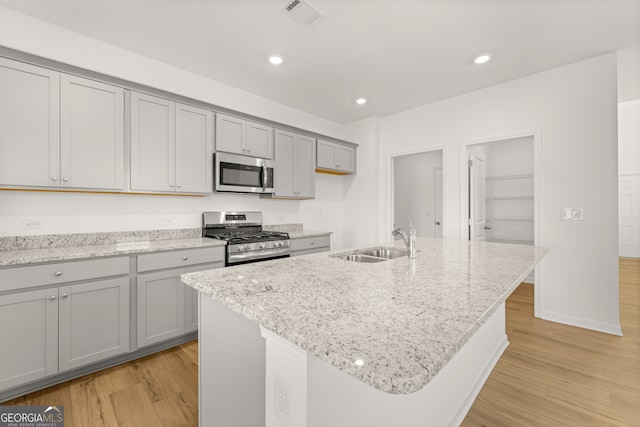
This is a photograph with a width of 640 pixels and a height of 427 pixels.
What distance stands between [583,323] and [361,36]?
3.62m

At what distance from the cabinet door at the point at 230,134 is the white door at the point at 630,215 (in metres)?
7.31

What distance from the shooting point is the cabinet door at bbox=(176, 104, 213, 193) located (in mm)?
2785

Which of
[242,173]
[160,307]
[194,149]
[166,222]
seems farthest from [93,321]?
[242,173]

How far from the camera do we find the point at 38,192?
2.26m

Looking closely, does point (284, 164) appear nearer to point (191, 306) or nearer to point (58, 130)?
point (191, 306)

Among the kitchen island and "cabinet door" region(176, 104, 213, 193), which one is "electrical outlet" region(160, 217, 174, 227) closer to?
"cabinet door" region(176, 104, 213, 193)

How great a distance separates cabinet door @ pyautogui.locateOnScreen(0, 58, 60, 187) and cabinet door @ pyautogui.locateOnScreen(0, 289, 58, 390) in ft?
2.76

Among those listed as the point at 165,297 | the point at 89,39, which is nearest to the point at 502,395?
the point at 165,297

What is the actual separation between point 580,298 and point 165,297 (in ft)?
13.4

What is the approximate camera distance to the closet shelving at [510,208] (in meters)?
4.97

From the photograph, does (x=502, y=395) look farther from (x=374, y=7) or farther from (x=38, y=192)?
(x=38, y=192)

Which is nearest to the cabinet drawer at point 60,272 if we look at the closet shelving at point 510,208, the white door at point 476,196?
the white door at point 476,196

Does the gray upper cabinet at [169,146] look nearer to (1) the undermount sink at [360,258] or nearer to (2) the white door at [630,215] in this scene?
(1) the undermount sink at [360,258]

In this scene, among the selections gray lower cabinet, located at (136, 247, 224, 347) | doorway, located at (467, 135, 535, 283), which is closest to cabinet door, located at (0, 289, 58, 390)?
gray lower cabinet, located at (136, 247, 224, 347)
